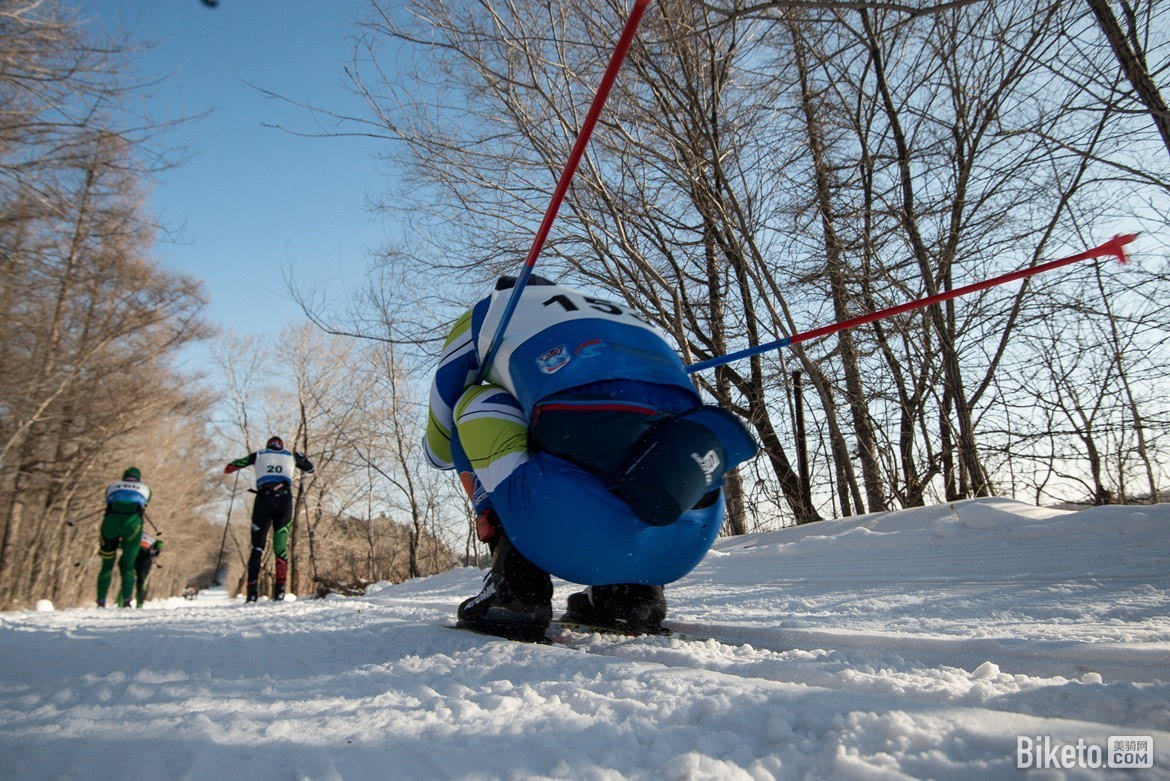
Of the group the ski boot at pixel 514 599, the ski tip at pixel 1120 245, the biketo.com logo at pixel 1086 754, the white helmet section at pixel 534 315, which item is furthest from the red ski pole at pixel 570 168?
the ski tip at pixel 1120 245

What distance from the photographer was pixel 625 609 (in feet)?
5.53

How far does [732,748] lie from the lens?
2.27 ft

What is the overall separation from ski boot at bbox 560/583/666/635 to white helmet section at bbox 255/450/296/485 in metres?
5.04

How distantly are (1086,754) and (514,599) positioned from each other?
1210 millimetres

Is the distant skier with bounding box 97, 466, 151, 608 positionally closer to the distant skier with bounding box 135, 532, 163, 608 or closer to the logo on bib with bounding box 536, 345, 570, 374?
the distant skier with bounding box 135, 532, 163, 608

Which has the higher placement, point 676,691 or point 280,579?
point 676,691

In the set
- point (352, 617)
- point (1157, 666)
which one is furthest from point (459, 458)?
point (1157, 666)

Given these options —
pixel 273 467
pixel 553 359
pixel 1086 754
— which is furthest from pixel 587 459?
pixel 273 467

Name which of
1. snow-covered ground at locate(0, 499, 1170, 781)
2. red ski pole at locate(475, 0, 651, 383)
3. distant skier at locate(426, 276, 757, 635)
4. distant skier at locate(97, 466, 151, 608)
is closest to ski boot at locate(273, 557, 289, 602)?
distant skier at locate(97, 466, 151, 608)

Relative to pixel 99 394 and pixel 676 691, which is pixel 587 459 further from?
pixel 99 394

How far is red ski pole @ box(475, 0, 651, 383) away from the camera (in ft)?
3.24

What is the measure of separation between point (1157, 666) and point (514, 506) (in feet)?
3.99

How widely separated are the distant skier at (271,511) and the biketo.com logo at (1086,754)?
612cm

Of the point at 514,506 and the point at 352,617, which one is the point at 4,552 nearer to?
the point at 352,617
